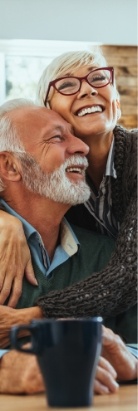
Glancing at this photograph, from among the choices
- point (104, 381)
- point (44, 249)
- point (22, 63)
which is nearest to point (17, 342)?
point (104, 381)

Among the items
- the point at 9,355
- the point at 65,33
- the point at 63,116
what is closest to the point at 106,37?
the point at 65,33

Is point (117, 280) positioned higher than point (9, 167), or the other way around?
point (9, 167)

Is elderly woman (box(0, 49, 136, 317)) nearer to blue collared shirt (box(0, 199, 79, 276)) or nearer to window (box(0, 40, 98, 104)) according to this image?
blue collared shirt (box(0, 199, 79, 276))

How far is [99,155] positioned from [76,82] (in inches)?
5.3

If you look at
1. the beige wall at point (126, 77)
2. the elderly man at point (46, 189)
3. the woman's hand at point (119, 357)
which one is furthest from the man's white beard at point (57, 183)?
the beige wall at point (126, 77)

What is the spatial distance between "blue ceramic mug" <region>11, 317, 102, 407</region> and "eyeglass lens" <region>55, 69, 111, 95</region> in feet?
2.41

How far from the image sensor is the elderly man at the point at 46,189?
56.8 inches

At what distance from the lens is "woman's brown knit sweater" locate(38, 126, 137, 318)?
130 cm

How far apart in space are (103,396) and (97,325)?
173 millimetres

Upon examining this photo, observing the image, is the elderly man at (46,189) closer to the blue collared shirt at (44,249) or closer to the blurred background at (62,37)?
the blue collared shirt at (44,249)

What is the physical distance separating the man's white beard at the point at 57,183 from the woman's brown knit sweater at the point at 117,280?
7 cm

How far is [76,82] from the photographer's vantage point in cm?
150

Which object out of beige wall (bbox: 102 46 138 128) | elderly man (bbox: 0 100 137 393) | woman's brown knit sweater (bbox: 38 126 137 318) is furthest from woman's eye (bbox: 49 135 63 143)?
beige wall (bbox: 102 46 138 128)

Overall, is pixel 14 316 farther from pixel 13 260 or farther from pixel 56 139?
pixel 56 139
